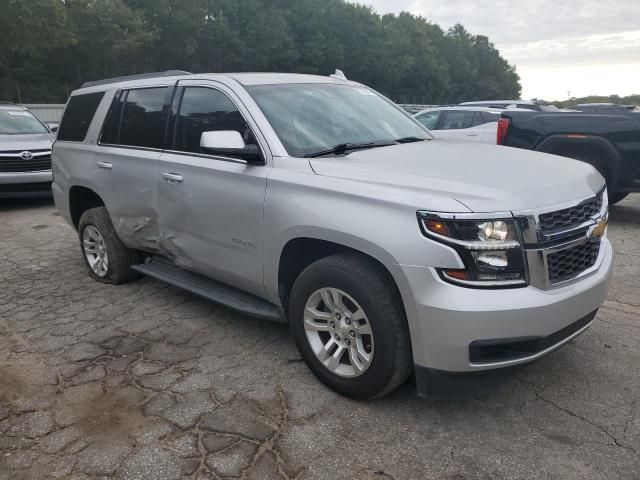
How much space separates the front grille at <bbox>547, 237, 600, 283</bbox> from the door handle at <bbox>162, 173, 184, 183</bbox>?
253 centimetres

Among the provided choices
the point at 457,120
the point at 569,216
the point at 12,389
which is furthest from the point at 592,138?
the point at 12,389

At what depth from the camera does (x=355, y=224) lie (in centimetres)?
281

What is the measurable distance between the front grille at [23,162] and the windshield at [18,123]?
3.08 feet

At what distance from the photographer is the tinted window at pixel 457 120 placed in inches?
422

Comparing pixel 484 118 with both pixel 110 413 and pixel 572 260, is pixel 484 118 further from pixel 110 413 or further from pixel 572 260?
pixel 110 413

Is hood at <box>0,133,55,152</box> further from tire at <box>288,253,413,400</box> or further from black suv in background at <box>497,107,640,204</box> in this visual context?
tire at <box>288,253,413,400</box>

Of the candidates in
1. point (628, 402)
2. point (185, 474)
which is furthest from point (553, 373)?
point (185, 474)

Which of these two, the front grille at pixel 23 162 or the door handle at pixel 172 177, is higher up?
the door handle at pixel 172 177

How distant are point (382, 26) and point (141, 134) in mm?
77958

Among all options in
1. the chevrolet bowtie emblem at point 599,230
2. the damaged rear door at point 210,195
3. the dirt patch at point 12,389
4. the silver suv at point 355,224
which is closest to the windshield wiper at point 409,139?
the silver suv at point 355,224

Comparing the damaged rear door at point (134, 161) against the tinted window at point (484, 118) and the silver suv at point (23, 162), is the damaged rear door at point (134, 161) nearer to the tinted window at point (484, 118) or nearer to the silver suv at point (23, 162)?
the silver suv at point (23, 162)

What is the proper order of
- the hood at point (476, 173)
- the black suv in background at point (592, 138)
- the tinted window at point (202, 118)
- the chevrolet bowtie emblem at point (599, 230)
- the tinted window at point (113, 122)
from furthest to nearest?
the black suv in background at point (592, 138) → the tinted window at point (113, 122) → the tinted window at point (202, 118) → the chevrolet bowtie emblem at point (599, 230) → the hood at point (476, 173)

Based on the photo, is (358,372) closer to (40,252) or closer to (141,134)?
(141,134)

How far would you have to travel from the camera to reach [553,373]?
11.0 feet
